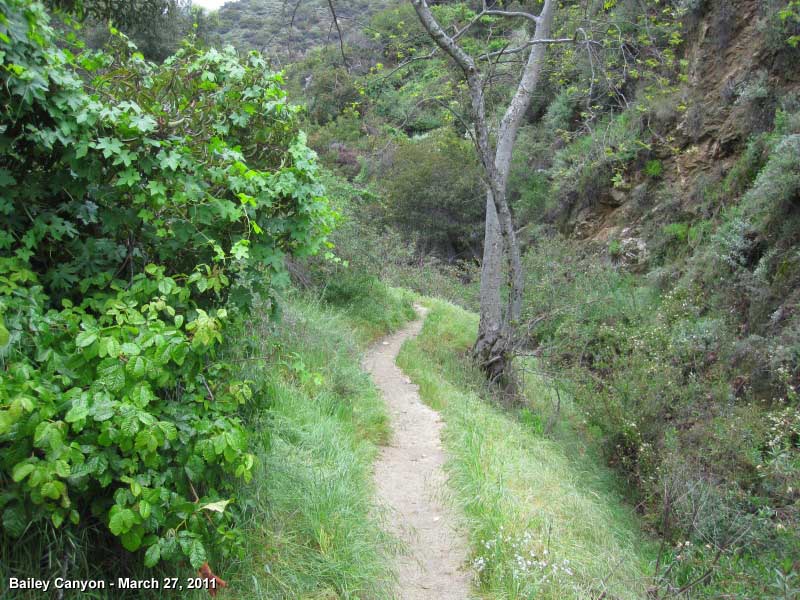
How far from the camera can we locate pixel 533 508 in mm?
4363

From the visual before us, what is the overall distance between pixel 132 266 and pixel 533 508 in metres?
3.47

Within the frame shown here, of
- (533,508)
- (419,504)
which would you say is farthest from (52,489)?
(533,508)

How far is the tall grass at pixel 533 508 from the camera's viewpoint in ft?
11.6

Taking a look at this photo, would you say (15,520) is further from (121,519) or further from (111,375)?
(111,375)

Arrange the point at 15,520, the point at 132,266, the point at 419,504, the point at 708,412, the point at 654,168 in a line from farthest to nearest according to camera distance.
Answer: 1. the point at 654,168
2. the point at 708,412
3. the point at 419,504
4. the point at 132,266
5. the point at 15,520

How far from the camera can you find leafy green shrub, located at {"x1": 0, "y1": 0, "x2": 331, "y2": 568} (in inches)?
83.1

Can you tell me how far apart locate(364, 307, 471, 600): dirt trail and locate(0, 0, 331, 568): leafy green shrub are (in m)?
1.58

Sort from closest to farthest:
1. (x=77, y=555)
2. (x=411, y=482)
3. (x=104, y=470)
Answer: (x=104, y=470), (x=77, y=555), (x=411, y=482)

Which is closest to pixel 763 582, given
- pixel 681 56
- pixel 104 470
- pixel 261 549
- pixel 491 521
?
pixel 491 521

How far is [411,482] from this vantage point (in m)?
4.99

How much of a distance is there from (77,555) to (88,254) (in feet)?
4.80

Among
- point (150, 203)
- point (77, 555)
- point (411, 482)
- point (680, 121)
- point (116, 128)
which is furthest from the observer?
point (680, 121)

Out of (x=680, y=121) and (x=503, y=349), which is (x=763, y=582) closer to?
(x=503, y=349)

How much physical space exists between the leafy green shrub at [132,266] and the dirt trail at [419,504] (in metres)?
1.58
